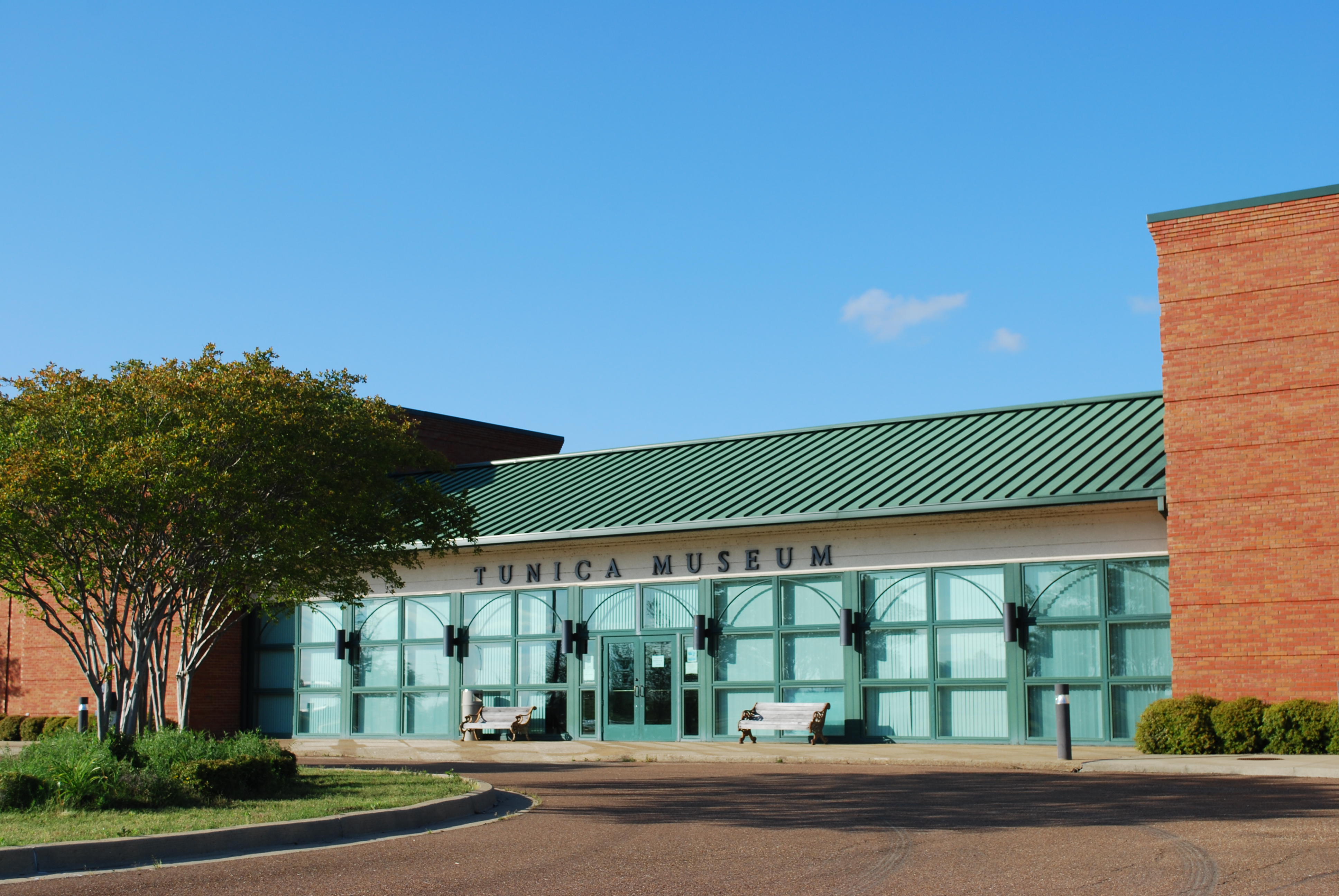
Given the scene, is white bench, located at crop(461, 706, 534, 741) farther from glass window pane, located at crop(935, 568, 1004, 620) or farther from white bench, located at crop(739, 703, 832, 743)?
glass window pane, located at crop(935, 568, 1004, 620)

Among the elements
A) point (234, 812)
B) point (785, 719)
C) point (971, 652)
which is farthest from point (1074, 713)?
point (234, 812)

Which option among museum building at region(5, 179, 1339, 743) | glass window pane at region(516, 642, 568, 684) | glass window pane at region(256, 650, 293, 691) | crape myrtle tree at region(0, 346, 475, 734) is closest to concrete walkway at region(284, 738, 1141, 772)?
museum building at region(5, 179, 1339, 743)

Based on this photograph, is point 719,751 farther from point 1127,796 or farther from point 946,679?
point 1127,796

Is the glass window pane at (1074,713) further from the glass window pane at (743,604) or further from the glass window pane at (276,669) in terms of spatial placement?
the glass window pane at (276,669)

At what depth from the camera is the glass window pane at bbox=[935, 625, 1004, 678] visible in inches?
880

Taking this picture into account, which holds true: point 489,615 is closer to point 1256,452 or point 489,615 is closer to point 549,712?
point 549,712

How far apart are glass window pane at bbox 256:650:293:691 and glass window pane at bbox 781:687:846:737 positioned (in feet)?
37.7

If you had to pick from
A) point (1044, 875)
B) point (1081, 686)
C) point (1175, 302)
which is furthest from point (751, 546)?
point (1044, 875)

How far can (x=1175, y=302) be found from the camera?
813 inches

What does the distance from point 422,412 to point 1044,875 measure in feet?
101

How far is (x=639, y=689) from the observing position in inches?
996

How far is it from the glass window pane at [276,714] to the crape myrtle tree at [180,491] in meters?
13.0

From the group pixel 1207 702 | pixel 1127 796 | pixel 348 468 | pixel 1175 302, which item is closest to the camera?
pixel 1127 796

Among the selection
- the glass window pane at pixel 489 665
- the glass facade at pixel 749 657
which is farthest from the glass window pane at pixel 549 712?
the glass window pane at pixel 489 665
